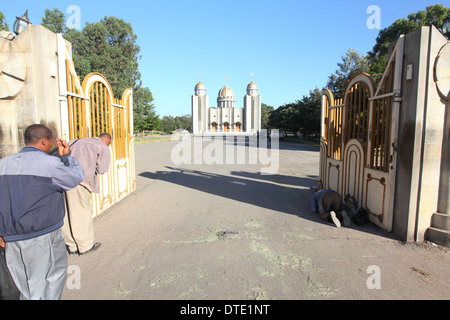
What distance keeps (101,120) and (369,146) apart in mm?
5790

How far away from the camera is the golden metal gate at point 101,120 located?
15.5 feet

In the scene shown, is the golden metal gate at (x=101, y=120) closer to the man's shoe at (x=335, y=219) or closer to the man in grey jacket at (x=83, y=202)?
the man in grey jacket at (x=83, y=202)

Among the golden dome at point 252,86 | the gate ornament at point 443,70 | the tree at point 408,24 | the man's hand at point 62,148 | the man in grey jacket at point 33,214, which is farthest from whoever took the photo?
the golden dome at point 252,86

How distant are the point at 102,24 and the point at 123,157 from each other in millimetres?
42106

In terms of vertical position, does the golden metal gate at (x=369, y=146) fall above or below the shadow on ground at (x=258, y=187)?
above

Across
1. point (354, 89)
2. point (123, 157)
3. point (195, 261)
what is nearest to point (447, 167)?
point (354, 89)

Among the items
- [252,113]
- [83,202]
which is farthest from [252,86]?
[83,202]

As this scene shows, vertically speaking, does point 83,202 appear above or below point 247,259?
above

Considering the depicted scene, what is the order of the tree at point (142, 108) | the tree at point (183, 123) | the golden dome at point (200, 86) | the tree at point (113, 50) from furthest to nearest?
the tree at point (183, 123)
the golden dome at point (200, 86)
the tree at point (142, 108)
the tree at point (113, 50)

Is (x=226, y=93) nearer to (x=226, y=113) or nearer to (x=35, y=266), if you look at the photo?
(x=226, y=113)

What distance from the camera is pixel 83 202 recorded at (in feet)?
13.7

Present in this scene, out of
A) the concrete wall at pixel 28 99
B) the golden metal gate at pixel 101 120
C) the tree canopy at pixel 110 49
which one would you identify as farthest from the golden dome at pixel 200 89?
the concrete wall at pixel 28 99

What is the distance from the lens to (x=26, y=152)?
2.50 metres

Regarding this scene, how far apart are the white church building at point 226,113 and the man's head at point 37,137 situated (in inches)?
2938
